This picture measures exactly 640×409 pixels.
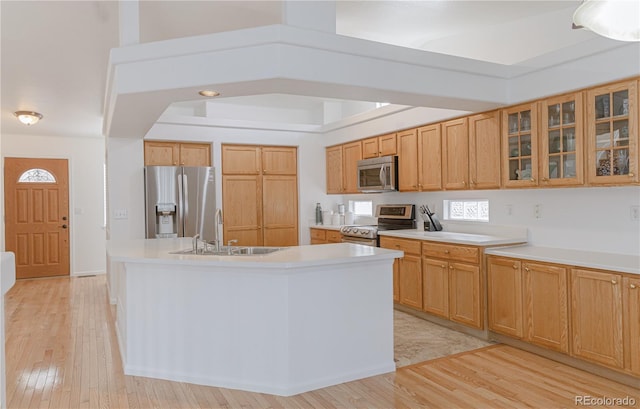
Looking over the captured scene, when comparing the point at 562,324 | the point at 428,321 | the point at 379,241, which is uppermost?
the point at 379,241

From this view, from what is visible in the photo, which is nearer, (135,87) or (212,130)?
(135,87)

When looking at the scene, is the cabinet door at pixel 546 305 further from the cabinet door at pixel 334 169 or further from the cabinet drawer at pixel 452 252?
the cabinet door at pixel 334 169

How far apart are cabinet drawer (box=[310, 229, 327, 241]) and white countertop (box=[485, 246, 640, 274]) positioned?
2.83 metres

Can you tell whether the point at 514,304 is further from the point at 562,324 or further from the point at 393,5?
the point at 393,5

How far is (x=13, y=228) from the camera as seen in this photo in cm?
712

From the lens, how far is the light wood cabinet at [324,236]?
5.96m

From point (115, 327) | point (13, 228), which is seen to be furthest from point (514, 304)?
point (13, 228)

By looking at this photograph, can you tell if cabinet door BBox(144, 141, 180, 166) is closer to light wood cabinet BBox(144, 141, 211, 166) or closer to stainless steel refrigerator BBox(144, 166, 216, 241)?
light wood cabinet BBox(144, 141, 211, 166)

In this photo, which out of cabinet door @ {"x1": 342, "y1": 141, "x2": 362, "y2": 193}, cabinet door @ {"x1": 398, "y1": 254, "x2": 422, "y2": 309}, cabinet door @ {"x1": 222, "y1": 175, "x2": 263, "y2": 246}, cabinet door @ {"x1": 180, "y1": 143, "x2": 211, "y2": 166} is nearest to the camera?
cabinet door @ {"x1": 398, "y1": 254, "x2": 422, "y2": 309}

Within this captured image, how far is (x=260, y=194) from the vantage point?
634 cm

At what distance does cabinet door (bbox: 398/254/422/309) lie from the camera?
4531 millimetres

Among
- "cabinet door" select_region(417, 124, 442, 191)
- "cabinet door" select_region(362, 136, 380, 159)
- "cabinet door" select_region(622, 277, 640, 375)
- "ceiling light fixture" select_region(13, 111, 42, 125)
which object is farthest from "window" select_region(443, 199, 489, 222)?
"ceiling light fixture" select_region(13, 111, 42, 125)

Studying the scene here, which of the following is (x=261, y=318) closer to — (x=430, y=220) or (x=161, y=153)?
(x=430, y=220)

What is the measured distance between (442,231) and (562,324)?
188 centimetres
